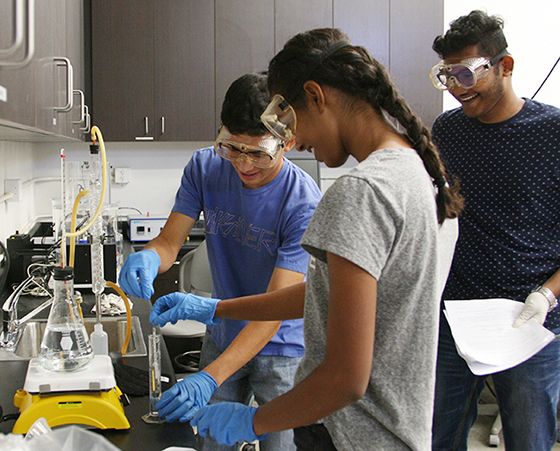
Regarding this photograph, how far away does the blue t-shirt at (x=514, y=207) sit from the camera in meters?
1.95

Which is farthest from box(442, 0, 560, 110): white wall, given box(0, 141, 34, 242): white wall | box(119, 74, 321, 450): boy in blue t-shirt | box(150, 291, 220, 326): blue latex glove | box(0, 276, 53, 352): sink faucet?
box(150, 291, 220, 326): blue latex glove

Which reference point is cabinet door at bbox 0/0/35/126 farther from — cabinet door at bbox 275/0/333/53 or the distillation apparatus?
cabinet door at bbox 275/0/333/53

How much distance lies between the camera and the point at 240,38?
4.14m

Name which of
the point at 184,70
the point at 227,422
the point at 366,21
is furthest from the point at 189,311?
the point at 366,21

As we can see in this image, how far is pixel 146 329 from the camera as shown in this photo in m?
2.08

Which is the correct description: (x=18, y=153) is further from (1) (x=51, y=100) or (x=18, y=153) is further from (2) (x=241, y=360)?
(2) (x=241, y=360)

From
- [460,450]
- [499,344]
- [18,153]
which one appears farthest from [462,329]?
[18,153]

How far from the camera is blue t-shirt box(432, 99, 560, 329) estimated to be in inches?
76.9

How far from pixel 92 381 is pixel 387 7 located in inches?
139

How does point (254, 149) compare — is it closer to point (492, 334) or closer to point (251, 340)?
point (251, 340)

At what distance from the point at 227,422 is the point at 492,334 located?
3.19 ft

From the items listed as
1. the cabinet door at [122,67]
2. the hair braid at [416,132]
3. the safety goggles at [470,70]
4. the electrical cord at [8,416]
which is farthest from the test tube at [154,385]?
the cabinet door at [122,67]

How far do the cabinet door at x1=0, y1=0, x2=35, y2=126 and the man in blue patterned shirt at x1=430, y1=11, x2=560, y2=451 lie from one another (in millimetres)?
1134

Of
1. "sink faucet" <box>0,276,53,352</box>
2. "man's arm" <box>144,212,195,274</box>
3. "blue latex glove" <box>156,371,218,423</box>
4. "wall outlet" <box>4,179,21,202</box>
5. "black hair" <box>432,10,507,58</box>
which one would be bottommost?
"sink faucet" <box>0,276,53,352</box>
